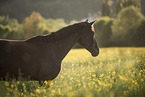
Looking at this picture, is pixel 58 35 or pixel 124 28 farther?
pixel 124 28

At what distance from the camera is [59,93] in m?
4.05

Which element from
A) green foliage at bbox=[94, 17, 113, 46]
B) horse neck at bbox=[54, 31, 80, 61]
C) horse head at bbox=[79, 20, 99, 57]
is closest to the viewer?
horse neck at bbox=[54, 31, 80, 61]

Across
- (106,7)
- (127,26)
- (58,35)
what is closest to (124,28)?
(127,26)

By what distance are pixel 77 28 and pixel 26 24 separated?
5878 centimetres

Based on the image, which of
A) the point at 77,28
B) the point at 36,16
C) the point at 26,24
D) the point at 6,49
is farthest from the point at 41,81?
the point at 36,16

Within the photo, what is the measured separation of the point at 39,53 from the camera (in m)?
4.84

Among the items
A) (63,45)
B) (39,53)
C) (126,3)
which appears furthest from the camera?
(126,3)

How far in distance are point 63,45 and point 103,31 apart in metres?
47.6

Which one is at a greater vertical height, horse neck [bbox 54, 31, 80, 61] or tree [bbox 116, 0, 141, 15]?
tree [bbox 116, 0, 141, 15]

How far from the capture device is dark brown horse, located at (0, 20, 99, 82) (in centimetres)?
455

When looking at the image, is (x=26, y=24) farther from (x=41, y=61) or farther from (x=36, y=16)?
(x=41, y=61)

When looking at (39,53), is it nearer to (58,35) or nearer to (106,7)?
(58,35)

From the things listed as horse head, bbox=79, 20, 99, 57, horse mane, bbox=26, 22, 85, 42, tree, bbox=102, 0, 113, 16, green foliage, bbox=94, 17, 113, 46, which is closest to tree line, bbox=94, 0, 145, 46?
green foliage, bbox=94, 17, 113, 46

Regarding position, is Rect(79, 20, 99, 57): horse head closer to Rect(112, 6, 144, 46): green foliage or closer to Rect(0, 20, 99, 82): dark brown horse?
Rect(0, 20, 99, 82): dark brown horse
